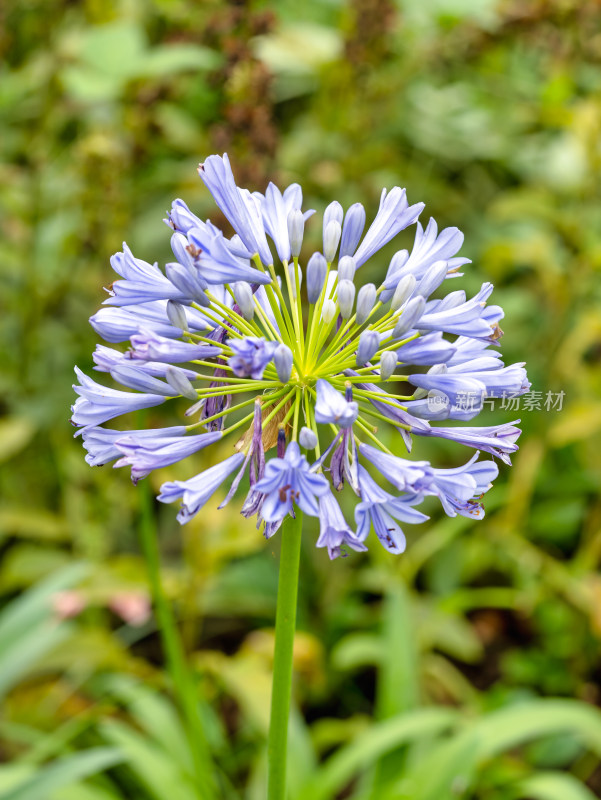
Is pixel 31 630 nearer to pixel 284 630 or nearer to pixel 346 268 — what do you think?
pixel 284 630

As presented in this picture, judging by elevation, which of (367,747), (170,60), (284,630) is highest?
(170,60)

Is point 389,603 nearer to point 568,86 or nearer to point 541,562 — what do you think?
point 541,562

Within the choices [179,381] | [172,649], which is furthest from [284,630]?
[172,649]

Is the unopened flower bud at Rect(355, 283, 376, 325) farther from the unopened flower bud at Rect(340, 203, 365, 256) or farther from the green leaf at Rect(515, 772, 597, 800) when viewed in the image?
the green leaf at Rect(515, 772, 597, 800)

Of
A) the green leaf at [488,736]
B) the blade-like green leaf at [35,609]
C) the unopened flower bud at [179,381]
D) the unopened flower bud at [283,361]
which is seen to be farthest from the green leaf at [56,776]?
the unopened flower bud at [283,361]

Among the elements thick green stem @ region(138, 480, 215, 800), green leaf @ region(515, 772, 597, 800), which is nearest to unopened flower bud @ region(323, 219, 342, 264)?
thick green stem @ region(138, 480, 215, 800)

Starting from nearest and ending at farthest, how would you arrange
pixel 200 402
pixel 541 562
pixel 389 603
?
pixel 200 402, pixel 389 603, pixel 541 562

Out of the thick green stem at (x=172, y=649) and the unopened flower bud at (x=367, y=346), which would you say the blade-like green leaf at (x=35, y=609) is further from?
the unopened flower bud at (x=367, y=346)

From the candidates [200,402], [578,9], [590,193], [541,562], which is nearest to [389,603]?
[541,562]
